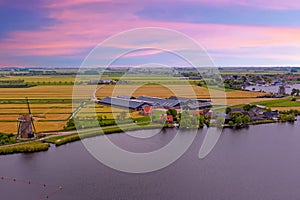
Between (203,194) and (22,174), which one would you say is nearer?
(203,194)

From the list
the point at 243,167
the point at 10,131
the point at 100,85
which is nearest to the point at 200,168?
the point at 243,167

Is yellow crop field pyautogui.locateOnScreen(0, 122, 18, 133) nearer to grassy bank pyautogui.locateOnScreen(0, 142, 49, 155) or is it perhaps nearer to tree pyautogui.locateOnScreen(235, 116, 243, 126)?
grassy bank pyautogui.locateOnScreen(0, 142, 49, 155)

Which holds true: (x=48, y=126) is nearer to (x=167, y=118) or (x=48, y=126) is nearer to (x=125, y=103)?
(x=167, y=118)

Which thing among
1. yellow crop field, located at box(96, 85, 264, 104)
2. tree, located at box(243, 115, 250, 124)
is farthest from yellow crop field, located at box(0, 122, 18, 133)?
yellow crop field, located at box(96, 85, 264, 104)

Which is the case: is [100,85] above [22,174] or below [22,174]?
above

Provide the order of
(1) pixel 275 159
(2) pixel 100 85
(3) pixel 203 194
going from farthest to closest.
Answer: (2) pixel 100 85 → (1) pixel 275 159 → (3) pixel 203 194

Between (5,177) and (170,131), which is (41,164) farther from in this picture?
(170,131)

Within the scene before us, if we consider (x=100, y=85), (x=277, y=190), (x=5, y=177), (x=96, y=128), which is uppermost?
(x=100, y=85)

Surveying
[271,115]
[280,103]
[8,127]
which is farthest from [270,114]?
[8,127]
